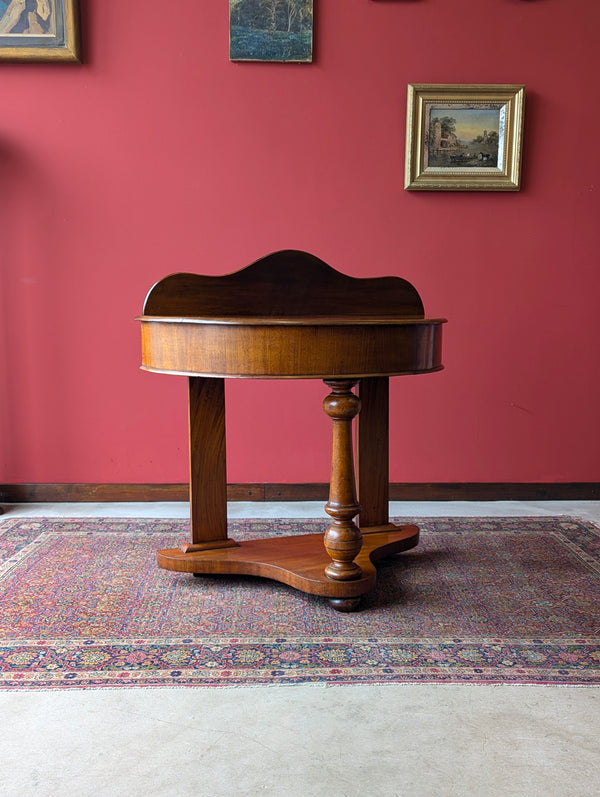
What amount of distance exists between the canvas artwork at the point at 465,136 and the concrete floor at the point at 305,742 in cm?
273

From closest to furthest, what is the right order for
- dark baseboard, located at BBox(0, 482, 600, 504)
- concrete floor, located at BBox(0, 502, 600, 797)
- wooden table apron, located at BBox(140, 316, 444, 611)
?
concrete floor, located at BBox(0, 502, 600, 797), wooden table apron, located at BBox(140, 316, 444, 611), dark baseboard, located at BBox(0, 482, 600, 504)

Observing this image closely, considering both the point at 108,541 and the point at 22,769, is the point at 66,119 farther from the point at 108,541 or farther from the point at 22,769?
the point at 22,769

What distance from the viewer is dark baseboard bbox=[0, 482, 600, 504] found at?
13.5ft

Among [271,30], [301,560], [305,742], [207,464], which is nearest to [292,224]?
[271,30]

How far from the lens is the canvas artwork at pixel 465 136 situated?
391cm

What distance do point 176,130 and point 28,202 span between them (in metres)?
0.85

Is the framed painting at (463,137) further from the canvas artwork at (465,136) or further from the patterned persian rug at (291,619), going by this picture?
the patterned persian rug at (291,619)

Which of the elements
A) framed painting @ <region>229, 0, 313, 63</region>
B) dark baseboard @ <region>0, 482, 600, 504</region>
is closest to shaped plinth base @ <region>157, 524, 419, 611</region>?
dark baseboard @ <region>0, 482, 600, 504</region>

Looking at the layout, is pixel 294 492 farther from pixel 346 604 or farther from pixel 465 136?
pixel 465 136

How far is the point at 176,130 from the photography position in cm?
395

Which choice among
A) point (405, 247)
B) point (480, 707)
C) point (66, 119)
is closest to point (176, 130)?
point (66, 119)

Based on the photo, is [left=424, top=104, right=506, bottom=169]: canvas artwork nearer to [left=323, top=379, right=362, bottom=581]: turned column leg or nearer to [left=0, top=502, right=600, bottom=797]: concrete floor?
[left=323, top=379, right=362, bottom=581]: turned column leg

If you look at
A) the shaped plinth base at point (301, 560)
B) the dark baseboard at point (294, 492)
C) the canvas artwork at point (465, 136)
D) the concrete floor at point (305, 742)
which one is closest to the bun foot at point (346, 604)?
the shaped plinth base at point (301, 560)

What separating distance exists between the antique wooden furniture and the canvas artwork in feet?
3.73
